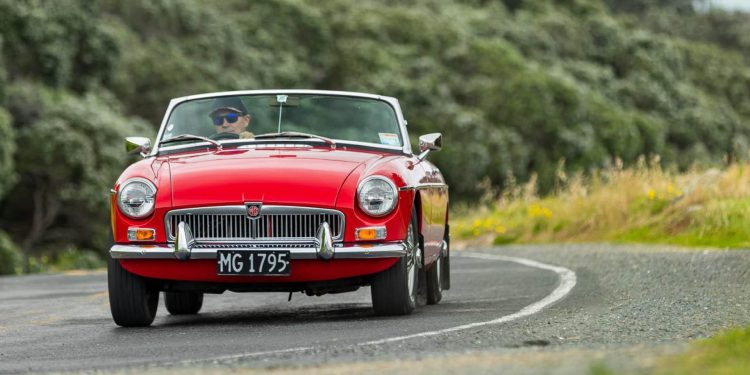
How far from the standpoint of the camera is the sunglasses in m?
10.5

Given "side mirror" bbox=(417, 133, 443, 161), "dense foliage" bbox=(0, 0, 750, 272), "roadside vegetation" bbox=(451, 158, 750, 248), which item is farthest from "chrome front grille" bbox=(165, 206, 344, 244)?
"dense foliage" bbox=(0, 0, 750, 272)

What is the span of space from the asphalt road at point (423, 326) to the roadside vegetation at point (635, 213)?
4.56 metres

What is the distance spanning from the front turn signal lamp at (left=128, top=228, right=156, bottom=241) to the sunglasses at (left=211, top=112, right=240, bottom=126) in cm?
163

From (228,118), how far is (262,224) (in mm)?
1759

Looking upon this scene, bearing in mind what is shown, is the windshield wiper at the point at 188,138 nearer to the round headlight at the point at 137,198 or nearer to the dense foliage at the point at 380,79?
the round headlight at the point at 137,198

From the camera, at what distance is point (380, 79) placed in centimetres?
5147

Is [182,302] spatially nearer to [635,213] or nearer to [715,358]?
[715,358]

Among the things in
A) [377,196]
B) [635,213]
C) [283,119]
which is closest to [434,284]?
[283,119]

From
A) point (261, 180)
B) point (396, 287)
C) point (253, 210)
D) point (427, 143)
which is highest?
point (427, 143)

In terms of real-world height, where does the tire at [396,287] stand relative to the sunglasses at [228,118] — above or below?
below

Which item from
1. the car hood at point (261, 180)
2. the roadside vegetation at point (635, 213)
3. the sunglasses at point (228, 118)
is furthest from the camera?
the roadside vegetation at point (635, 213)

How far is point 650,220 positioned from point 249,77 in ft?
95.1

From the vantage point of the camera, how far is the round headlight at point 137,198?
9094 mm

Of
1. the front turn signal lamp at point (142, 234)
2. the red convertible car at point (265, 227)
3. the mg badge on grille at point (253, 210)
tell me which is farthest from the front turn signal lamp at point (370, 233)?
the front turn signal lamp at point (142, 234)
